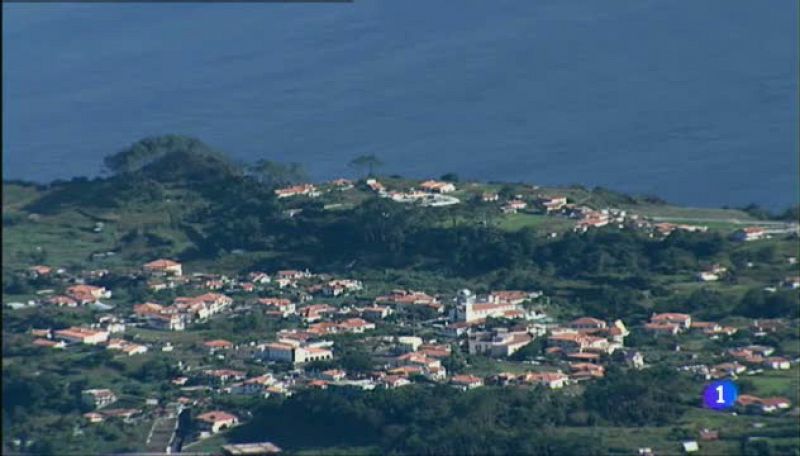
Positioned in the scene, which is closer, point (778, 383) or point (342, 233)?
point (778, 383)

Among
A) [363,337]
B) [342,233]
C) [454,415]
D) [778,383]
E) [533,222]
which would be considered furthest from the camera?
[533,222]

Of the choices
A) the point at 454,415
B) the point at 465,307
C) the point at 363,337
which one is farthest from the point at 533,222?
the point at 454,415

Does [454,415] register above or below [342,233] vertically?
below

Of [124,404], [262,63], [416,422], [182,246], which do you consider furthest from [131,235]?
[262,63]

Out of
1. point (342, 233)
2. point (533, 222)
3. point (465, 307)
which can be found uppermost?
point (533, 222)

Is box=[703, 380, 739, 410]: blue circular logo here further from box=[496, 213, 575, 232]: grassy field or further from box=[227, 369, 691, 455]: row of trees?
box=[496, 213, 575, 232]: grassy field

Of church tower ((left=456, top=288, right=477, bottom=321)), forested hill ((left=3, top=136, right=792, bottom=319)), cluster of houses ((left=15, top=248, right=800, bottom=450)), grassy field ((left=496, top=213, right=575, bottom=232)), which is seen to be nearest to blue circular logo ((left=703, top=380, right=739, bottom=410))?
cluster of houses ((left=15, top=248, right=800, bottom=450))

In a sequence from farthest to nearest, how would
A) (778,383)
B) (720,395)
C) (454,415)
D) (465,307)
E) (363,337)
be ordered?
(465,307) < (363,337) < (778,383) < (720,395) < (454,415)

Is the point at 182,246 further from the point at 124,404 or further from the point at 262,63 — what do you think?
the point at 262,63

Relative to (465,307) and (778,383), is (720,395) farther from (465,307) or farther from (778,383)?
(465,307)
